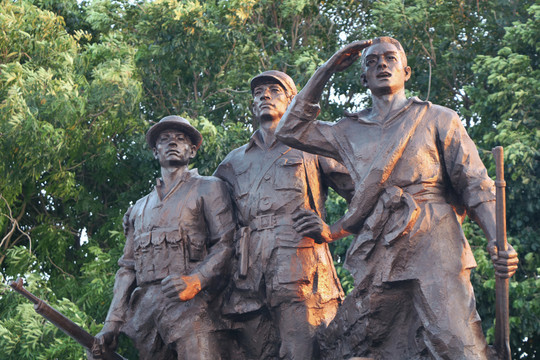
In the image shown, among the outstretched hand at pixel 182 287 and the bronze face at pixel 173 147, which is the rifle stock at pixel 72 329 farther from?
the bronze face at pixel 173 147

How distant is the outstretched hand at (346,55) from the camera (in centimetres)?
701

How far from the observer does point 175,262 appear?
7.85 metres

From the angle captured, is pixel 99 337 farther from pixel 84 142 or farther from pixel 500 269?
pixel 84 142

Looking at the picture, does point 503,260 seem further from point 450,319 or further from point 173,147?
point 173,147

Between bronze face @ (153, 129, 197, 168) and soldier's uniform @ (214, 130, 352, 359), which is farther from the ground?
bronze face @ (153, 129, 197, 168)

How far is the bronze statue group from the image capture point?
21.7ft

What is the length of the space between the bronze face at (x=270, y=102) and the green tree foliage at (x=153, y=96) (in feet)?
16.9

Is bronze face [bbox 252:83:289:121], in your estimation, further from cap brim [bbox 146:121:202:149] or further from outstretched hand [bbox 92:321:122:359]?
outstretched hand [bbox 92:321:122:359]

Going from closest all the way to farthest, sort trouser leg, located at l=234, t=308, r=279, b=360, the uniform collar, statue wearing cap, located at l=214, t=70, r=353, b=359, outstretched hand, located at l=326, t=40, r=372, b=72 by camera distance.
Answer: outstretched hand, located at l=326, t=40, r=372, b=72 < statue wearing cap, located at l=214, t=70, r=353, b=359 < trouser leg, located at l=234, t=308, r=279, b=360 < the uniform collar

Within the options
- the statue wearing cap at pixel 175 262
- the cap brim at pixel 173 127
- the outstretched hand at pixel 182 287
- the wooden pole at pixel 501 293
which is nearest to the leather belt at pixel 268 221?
the statue wearing cap at pixel 175 262

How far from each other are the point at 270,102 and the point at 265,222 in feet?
3.26

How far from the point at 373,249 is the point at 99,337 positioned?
8.24 feet

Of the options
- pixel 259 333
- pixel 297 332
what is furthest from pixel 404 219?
pixel 259 333

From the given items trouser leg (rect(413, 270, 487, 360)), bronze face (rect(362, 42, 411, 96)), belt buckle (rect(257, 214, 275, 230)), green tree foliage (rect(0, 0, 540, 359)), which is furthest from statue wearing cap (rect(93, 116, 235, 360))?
green tree foliage (rect(0, 0, 540, 359))
